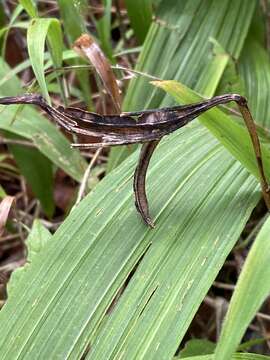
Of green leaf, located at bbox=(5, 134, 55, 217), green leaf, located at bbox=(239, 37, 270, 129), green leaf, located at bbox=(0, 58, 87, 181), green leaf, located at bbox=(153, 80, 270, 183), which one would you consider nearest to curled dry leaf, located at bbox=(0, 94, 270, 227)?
green leaf, located at bbox=(153, 80, 270, 183)

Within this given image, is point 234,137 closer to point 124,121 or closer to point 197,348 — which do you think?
point 124,121

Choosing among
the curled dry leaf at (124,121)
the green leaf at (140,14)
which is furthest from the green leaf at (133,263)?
the green leaf at (140,14)

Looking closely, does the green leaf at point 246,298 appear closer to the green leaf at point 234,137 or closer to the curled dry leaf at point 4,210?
the green leaf at point 234,137

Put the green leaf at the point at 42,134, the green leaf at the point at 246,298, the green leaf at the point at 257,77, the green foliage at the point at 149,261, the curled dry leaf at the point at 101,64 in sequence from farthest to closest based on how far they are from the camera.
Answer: the green leaf at the point at 42,134 → the green leaf at the point at 257,77 → the curled dry leaf at the point at 101,64 → the green foliage at the point at 149,261 → the green leaf at the point at 246,298

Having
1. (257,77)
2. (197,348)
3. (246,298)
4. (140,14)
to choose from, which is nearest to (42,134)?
(140,14)

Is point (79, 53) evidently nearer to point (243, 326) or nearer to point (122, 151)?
point (122, 151)
